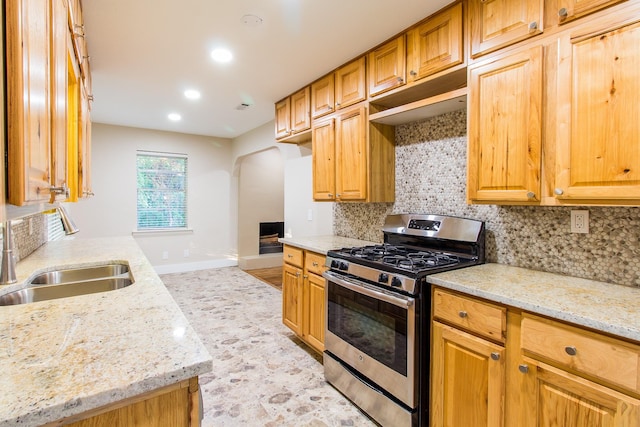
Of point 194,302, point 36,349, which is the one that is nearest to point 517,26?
point 36,349

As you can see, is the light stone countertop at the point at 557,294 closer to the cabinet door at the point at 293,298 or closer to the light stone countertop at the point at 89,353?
the light stone countertop at the point at 89,353

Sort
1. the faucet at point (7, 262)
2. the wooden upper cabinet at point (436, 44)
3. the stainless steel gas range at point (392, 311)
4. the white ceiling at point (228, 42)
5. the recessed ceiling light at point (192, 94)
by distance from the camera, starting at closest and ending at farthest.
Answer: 1. the faucet at point (7, 262)
2. the stainless steel gas range at point (392, 311)
3. the wooden upper cabinet at point (436, 44)
4. the white ceiling at point (228, 42)
5. the recessed ceiling light at point (192, 94)

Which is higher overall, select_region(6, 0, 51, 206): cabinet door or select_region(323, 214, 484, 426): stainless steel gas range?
select_region(6, 0, 51, 206): cabinet door

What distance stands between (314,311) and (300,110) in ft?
6.51

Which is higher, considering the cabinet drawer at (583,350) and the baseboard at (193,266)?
the cabinet drawer at (583,350)

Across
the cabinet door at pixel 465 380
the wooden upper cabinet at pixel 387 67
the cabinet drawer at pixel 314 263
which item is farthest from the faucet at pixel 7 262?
the wooden upper cabinet at pixel 387 67

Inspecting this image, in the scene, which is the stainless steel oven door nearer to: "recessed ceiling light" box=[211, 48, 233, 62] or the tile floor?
the tile floor

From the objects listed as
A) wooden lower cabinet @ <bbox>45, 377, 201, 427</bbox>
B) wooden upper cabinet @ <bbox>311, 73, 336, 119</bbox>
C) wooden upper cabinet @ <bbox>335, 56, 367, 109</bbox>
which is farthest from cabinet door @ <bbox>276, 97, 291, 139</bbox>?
wooden lower cabinet @ <bbox>45, 377, 201, 427</bbox>

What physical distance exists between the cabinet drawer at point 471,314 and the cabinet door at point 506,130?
22.1 inches

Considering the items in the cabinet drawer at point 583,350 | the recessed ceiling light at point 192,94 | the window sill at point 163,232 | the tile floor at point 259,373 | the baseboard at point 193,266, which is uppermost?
the recessed ceiling light at point 192,94

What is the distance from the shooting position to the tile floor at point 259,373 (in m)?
2.06

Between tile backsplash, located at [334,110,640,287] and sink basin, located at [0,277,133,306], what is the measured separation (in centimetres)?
200

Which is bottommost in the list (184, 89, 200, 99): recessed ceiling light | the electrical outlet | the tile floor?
the tile floor

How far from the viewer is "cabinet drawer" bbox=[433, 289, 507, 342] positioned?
4.78 ft
